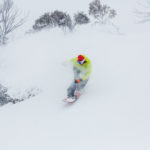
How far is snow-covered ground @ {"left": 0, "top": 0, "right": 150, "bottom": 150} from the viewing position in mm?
4207

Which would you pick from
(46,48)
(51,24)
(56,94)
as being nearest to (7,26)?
(46,48)

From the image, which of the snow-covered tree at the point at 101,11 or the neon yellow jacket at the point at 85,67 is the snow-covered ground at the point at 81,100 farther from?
the snow-covered tree at the point at 101,11

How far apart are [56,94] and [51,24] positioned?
50.5 ft

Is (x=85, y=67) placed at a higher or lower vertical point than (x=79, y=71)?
higher

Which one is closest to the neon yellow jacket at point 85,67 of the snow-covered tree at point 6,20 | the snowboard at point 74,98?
the snowboard at point 74,98

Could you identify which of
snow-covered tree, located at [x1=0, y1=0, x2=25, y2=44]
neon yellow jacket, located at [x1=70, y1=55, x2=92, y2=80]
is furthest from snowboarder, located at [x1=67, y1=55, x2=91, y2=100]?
snow-covered tree, located at [x1=0, y1=0, x2=25, y2=44]

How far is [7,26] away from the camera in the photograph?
47.4ft

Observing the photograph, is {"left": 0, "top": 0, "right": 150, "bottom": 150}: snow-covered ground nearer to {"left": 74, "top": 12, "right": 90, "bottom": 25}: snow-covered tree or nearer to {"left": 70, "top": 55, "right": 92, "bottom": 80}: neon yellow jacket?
{"left": 70, "top": 55, "right": 92, "bottom": 80}: neon yellow jacket

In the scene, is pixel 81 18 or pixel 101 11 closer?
pixel 101 11

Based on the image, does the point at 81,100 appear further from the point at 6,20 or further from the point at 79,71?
the point at 6,20

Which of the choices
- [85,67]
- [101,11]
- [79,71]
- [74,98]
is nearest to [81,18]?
[101,11]

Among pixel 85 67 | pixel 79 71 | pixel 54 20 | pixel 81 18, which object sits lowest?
pixel 79 71

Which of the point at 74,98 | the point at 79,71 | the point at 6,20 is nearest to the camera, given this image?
the point at 74,98

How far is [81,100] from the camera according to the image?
20.6 feet
